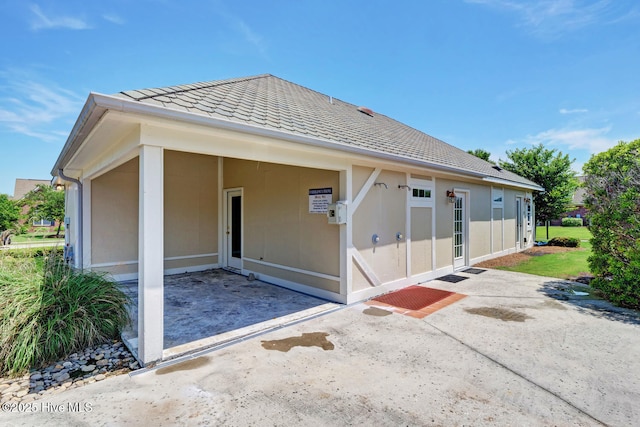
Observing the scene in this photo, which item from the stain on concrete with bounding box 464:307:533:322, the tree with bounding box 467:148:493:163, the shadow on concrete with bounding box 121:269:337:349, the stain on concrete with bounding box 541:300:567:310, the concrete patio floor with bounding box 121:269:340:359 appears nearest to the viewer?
the concrete patio floor with bounding box 121:269:340:359

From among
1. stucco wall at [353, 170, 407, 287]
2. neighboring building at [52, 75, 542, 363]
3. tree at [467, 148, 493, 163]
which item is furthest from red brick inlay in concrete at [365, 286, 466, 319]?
tree at [467, 148, 493, 163]

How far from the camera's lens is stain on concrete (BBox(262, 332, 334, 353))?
3.92m

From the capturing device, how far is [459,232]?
942cm

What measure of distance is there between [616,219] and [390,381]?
6.23 m

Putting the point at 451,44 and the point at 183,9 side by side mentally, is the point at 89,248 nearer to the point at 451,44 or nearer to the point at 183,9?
the point at 183,9

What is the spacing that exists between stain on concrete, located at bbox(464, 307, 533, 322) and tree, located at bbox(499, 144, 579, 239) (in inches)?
558

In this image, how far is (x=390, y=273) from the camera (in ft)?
22.3

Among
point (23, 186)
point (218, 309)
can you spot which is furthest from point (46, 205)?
point (218, 309)

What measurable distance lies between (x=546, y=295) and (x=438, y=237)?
2.70 m

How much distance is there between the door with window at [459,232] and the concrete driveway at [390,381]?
441 centimetres

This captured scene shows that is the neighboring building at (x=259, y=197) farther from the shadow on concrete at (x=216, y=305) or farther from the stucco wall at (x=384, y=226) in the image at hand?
the shadow on concrete at (x=216, y=305)

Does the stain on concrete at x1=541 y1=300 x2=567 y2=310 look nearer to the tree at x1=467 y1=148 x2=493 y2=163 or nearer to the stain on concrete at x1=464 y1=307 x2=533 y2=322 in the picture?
the stain on concrete at x1=464 y1=307 x2=533 y2=322

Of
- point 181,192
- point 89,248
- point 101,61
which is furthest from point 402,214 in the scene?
point 101,61

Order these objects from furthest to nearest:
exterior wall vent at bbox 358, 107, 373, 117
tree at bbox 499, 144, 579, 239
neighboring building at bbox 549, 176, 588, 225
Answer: tree at bbox 499, 144, 579, 239
exterior wall vent at bbox 358, 107, 373, 117
neighboring building at bbox 549, 176, 588, 225
